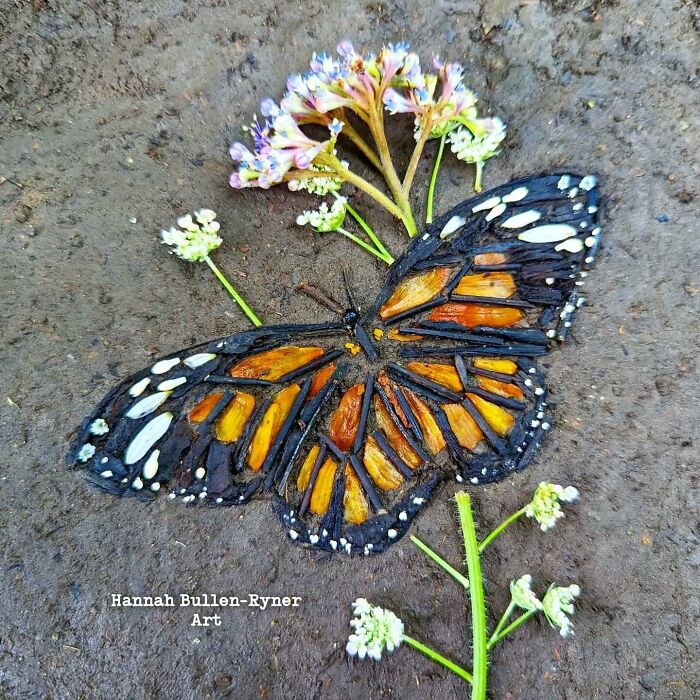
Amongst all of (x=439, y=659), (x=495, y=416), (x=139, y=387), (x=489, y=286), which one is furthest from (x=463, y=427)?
(x=139, y=387)

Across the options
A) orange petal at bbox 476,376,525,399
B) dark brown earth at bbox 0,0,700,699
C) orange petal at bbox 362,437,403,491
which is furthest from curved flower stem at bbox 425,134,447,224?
orange petal at bbox 362,437,403,491

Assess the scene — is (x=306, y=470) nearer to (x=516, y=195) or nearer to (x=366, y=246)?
(x=366, y=246)

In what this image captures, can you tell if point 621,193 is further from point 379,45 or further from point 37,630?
point 37,630

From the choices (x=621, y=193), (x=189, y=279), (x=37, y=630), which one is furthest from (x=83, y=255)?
(x=621, y=193)

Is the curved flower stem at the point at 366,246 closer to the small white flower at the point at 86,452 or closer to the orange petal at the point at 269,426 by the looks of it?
the orange petal at the point at 269,426

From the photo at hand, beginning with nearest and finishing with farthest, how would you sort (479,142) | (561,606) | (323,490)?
(561,606) → (323,490) → (479,142)

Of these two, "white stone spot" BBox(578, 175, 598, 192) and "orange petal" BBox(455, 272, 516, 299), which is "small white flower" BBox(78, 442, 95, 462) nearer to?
"orange petal" BBox(455, 272, 516, 299)

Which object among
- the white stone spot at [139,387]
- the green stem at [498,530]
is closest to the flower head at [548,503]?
the green stem at [498,530]
